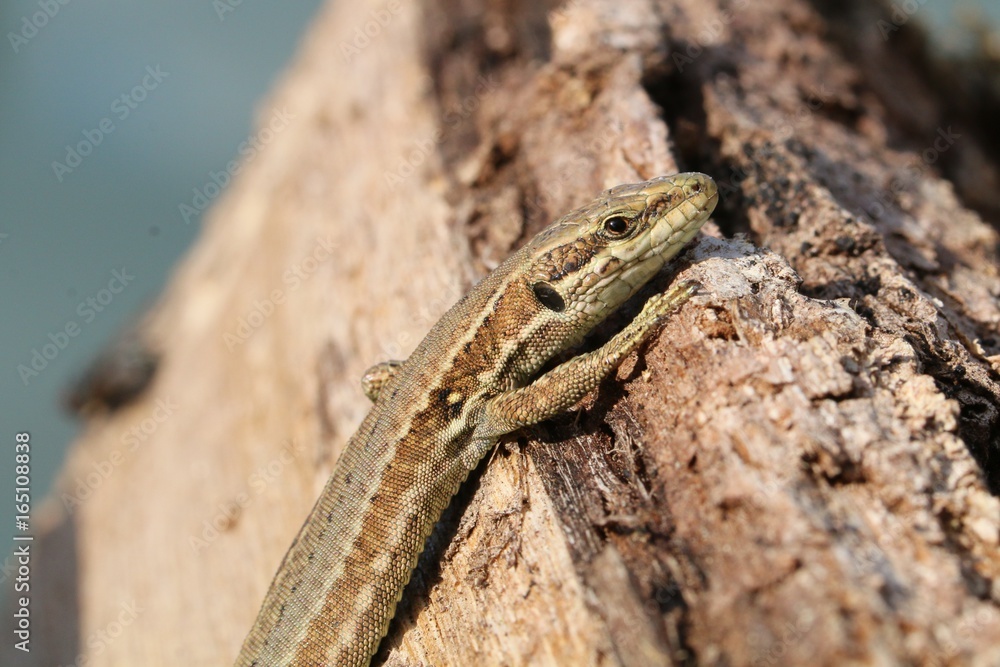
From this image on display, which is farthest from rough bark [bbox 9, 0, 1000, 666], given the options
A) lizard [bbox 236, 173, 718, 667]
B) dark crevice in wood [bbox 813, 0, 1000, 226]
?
lizard [bbox 236, 173, 718, 667]

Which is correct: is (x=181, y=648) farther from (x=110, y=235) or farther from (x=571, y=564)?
(x=110, y=235)

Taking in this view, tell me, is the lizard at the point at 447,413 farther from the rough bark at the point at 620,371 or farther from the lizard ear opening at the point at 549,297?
the rough bark at the point at 620,371

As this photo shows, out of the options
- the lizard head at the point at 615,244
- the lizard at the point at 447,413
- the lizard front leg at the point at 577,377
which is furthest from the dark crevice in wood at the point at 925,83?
the lizard front leg at the point at 577,377

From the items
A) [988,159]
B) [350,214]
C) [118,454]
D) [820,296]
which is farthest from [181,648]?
[988,159]

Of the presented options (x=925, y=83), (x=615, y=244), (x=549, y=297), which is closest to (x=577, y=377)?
(x=549, y=297)

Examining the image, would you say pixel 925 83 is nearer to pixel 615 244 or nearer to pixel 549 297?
pixel 615 244

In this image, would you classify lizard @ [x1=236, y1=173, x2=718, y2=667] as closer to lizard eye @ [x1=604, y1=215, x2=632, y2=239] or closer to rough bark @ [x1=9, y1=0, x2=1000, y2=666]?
lizard eye @ [x1=604, y1=215, x2=632, y2=239]

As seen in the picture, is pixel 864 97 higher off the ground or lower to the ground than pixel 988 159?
higher
